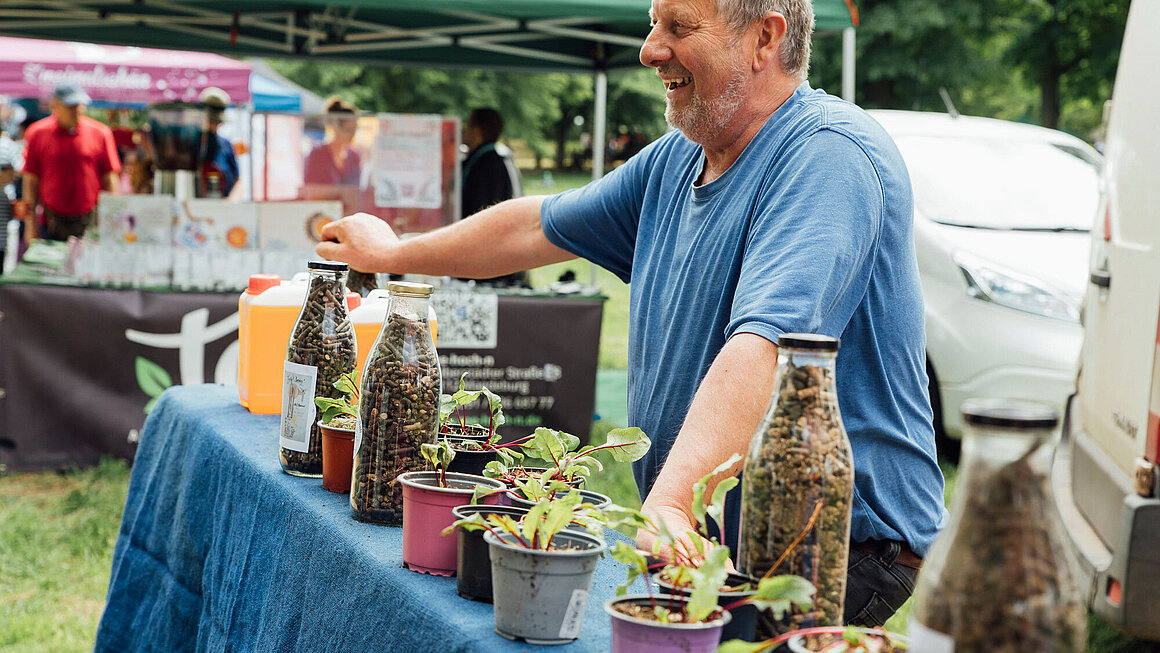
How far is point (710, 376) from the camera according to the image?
153 centimetres

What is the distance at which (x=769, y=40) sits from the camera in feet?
6.27

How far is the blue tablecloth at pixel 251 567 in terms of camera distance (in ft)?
4.75

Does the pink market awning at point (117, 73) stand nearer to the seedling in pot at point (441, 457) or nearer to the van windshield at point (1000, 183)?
the van windshield at point (1000, 183)

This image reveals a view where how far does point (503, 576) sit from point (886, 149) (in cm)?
94

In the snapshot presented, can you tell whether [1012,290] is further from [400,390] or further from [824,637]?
[824,637]

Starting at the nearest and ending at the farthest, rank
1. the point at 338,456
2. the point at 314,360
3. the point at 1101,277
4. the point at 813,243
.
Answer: the point at 813,243 < the point at 338,456 < the point at 314,360 < the point at 1101,277

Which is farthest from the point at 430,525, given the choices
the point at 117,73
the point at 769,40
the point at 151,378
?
the point at 117,73

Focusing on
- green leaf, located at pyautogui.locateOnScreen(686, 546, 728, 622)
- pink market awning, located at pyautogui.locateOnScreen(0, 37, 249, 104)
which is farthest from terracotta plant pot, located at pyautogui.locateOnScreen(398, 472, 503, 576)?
pink market awning, located at pyautogui.locateOnScreen(0, 37, 249, 104)

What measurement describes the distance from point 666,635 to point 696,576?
2.5 inches

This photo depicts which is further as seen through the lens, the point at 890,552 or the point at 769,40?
the point at 769,40

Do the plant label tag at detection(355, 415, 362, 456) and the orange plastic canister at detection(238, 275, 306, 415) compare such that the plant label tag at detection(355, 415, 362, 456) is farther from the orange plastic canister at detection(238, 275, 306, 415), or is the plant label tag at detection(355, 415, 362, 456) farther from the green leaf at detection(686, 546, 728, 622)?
the orange plastic canister at detection(238, 275, 306, 415)

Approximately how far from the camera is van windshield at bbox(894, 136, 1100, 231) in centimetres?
559

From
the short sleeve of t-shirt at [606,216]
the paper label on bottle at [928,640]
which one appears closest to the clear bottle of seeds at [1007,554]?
the paper label on bottle at [928,640]

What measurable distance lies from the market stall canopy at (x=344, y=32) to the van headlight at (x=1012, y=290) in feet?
7.01
